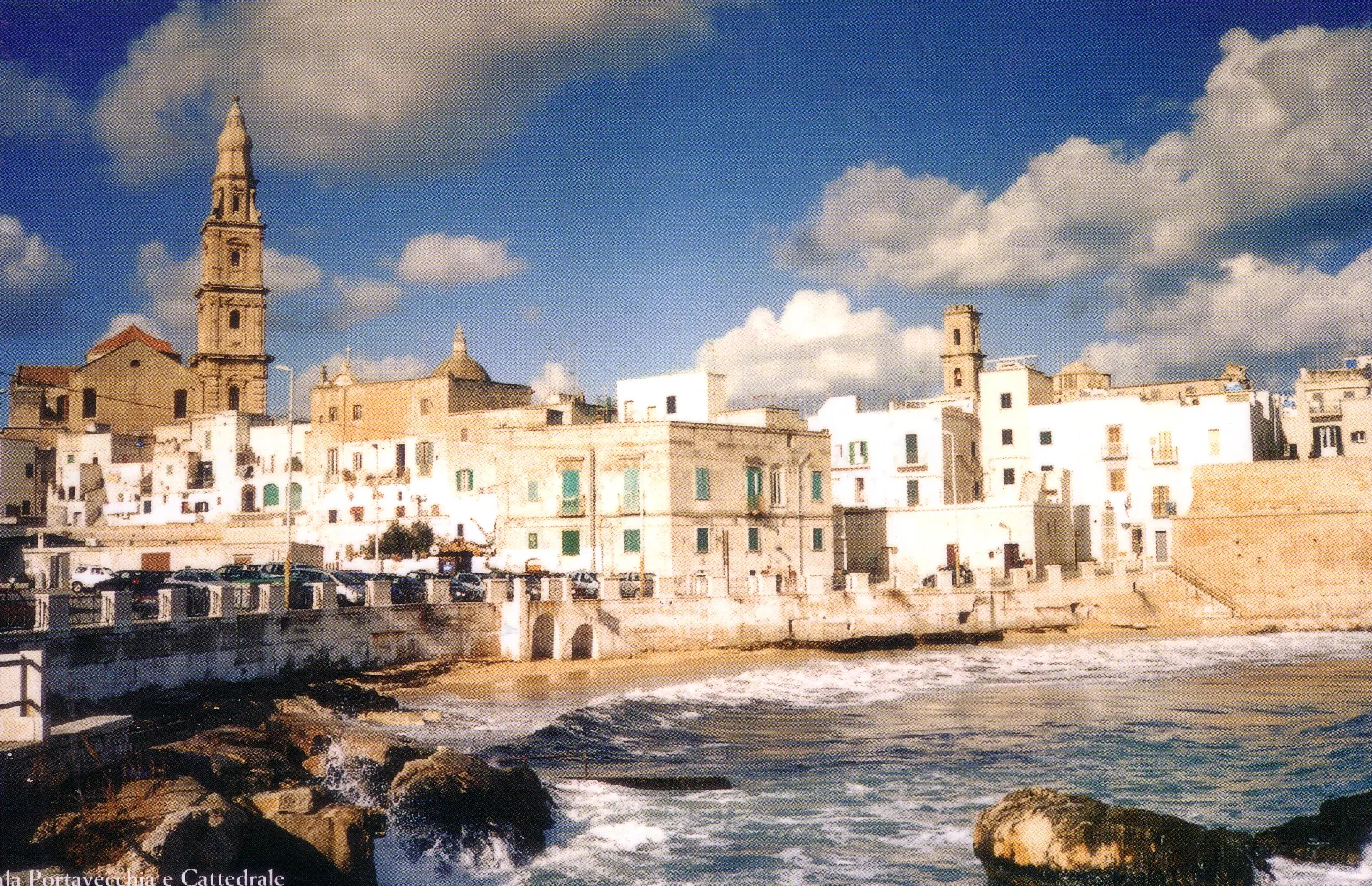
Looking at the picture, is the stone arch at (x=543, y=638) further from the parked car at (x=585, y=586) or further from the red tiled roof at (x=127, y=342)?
the red tiled roof at (x=127, y=342)

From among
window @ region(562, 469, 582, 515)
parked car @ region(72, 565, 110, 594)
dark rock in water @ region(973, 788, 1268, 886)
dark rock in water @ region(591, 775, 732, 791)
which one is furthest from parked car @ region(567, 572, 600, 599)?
dark rock in water @ region(973, 788, 1268, 886)

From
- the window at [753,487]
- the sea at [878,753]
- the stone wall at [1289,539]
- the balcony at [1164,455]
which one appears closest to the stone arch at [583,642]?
the sea at [878,753]

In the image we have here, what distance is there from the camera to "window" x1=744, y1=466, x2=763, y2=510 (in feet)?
157

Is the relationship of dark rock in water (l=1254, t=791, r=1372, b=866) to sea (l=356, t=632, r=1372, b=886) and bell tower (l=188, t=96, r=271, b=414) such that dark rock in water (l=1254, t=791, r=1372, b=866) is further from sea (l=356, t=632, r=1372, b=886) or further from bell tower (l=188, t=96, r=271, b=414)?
bell tower (l=188, t=96, r=271, b=414)

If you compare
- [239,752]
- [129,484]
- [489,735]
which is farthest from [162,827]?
[129,484]

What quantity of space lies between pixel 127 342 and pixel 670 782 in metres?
74.6

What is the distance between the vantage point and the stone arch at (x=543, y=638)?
36.8m

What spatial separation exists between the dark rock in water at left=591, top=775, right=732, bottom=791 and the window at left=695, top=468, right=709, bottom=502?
25755 millimetres

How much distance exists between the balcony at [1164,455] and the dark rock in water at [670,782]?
3916cm

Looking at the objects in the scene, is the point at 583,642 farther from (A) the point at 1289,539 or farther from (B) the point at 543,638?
(A) the point at 1289,539

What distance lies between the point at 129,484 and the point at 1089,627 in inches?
2108

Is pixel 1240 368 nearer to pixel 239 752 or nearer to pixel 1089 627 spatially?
pixel 1089 627

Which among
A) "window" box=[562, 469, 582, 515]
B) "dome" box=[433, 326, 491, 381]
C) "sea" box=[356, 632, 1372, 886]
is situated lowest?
"sea" box=[356, 632, 1372, 886]

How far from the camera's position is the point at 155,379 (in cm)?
8000
